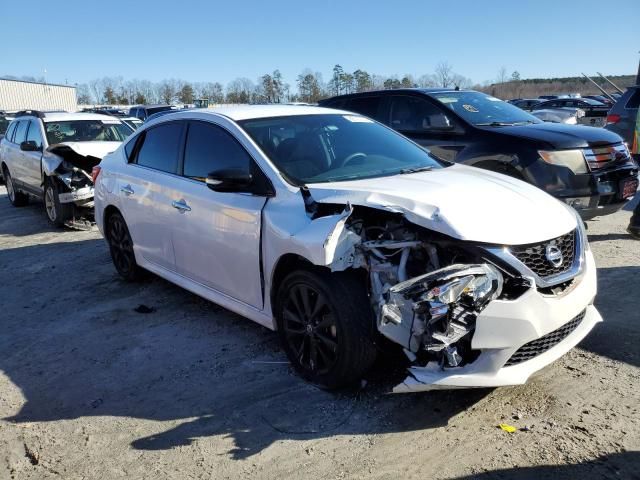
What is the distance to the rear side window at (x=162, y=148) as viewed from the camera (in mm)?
4973

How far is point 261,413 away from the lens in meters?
3.41

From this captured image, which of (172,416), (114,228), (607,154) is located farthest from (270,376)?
(607,154)

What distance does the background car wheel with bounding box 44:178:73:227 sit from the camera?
29.4 ft

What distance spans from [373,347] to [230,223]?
144cm

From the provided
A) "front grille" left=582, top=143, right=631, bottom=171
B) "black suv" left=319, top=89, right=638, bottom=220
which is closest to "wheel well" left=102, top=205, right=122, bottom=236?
"black suv" left=319, top=89, right=638, bottom=220

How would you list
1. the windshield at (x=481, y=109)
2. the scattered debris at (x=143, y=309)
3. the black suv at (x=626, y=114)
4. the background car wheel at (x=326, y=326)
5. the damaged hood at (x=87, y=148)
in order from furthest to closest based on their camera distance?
the black suv at (x=626, y=114), the damaged hood at (x=87, y=148), the windshield at (x=481, y=109), the scattered debris at (x=143, y=309), the background car wheel at (x=326, y=326)

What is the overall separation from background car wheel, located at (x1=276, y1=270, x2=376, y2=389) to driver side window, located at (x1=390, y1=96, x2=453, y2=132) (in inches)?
170

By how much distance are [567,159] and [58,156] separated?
7600 millimetres

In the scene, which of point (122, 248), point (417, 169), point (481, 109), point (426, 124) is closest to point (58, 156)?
point (122, 248)

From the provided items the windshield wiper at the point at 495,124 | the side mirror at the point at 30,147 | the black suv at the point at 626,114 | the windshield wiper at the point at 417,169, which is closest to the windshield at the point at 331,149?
the windshield wiper at the point at 417,169

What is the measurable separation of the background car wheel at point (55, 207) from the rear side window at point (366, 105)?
473 cm

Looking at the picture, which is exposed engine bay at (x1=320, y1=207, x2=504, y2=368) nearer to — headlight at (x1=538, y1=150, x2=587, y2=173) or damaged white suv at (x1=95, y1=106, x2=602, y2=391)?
damaged white suv at (x1=95, y1=106, x2=602, y2=391)

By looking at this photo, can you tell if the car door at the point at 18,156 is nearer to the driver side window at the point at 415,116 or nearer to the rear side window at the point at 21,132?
the rear side window at the point at 21,132

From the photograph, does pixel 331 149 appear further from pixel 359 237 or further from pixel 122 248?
pixel 122 248
